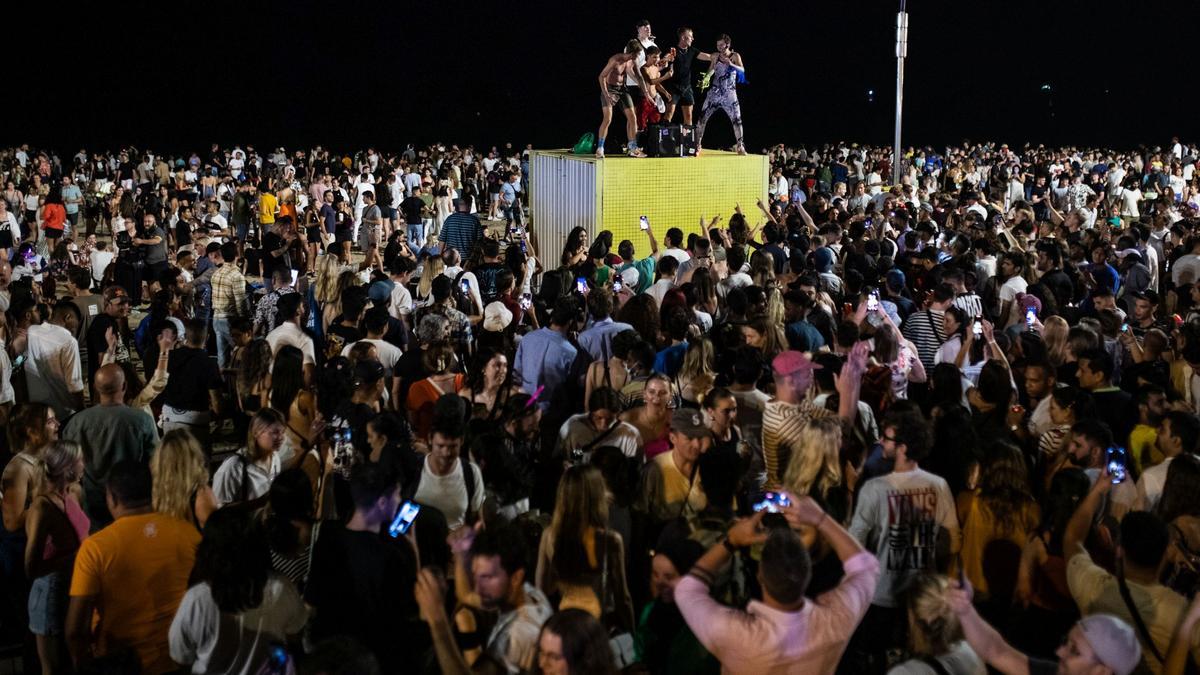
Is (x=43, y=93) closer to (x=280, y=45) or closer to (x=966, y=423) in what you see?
(x=280, y=45)

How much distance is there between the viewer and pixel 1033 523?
4.55 meters

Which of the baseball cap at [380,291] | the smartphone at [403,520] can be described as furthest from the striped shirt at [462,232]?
the smartphone at [403,520]

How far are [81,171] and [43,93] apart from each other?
1537 centimetres

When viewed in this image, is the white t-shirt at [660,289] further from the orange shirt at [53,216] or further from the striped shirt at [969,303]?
the orange shirt at [53,216]

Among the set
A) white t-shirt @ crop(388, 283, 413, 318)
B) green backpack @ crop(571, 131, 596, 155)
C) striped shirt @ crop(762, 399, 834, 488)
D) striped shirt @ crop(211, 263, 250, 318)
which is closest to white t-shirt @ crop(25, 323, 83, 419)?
striped shirt @ crop(211, 263, 250, 318)

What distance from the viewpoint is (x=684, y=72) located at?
13727 mm

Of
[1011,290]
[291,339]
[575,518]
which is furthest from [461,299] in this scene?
[575,518]

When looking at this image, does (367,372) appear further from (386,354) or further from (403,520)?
(403,520)

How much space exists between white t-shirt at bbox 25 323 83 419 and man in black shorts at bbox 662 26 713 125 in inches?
322

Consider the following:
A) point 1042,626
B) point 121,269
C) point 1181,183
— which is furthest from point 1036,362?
point 1181,183

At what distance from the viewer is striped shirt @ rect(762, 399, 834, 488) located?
17.9ft

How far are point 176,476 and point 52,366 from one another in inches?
125

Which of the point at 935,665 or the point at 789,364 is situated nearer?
the point at 935,665

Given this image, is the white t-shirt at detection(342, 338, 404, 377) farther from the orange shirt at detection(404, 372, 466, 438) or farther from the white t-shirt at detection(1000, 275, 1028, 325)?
the white t-shirt at detection(1000, 275, 1028, 325)
